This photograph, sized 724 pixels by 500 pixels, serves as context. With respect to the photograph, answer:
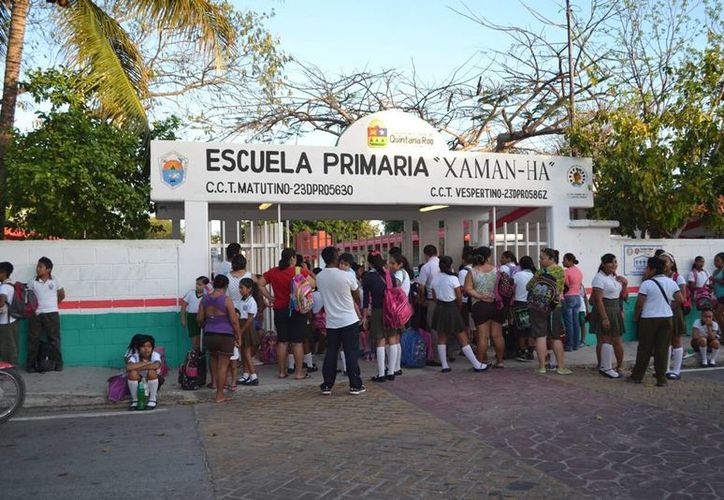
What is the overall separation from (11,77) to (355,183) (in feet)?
19.0

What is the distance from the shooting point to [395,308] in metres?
8.88

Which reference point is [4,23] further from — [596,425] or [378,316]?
[596,425]

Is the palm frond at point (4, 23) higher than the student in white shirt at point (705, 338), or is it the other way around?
the palm frond at point (4, 23)

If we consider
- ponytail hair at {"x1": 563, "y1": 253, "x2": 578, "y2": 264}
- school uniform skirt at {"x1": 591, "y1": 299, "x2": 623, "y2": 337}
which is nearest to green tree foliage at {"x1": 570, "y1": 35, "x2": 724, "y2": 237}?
ponytail hair at {"x1": 563, "y1": 253, "x2": 578, "y2": 264}

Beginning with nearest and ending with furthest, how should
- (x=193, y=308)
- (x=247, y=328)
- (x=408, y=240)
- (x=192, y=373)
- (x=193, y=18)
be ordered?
(x=192, y=373) < (x=247, y=328) < (x=193, y=308) < (x=193, y=18) < (x=408, y=240)

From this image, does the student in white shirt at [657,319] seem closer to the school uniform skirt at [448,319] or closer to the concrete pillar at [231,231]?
the school uniform skirt at [448,319]

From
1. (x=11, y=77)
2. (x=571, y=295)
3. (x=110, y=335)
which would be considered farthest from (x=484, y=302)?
(x=11, y=77)

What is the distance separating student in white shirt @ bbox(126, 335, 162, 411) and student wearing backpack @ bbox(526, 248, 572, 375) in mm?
4842

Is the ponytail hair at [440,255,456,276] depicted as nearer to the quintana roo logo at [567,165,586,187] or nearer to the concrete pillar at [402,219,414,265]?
the quintana roo logo at [567,165,586,187]

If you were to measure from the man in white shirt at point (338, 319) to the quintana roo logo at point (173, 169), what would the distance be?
9.88 ft

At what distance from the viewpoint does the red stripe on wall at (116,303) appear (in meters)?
9.48

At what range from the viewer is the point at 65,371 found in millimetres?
9164

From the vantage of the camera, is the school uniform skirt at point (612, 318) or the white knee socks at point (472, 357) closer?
the school uniform skirt at point (612, 318)

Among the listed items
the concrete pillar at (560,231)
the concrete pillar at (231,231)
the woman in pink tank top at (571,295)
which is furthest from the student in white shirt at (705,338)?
the concrete pillar at (231,231)
